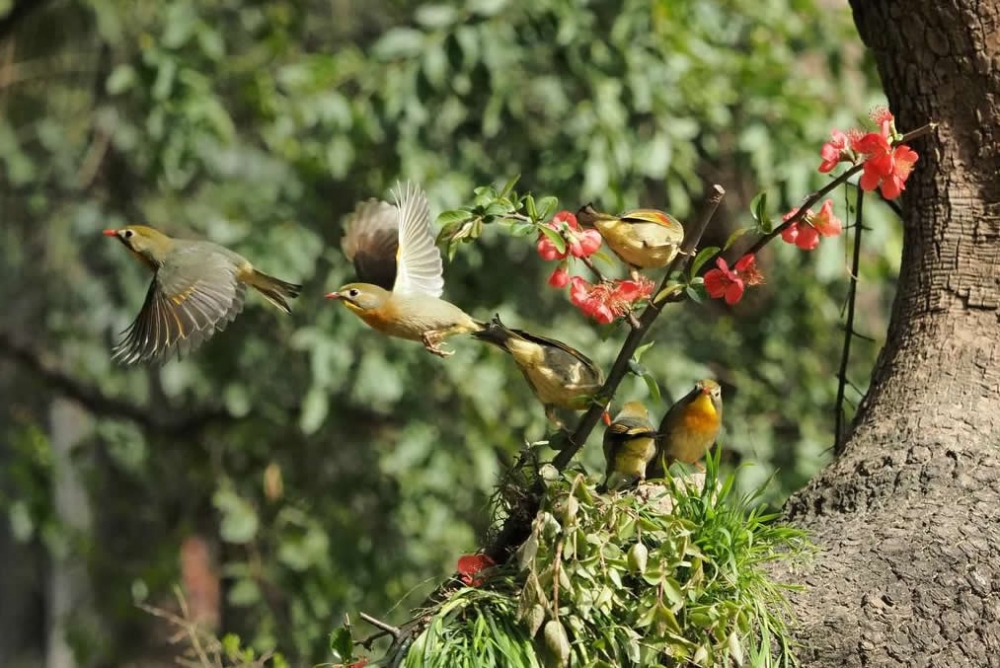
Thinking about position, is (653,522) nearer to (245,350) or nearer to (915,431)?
(915,431)

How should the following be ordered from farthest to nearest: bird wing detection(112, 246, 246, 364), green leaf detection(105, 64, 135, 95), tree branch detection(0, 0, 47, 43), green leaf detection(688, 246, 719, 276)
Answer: tree branch detection(0, 0, 47, 43), green leaf detection(105, 64, 135, 95), bird wing detection(112, 246, 246, 364), green leaf detection(688, 246, 719, 276)

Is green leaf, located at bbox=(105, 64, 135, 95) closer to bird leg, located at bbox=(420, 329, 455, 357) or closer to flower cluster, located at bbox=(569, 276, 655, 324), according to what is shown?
bird leg, located at bbox=(420, 329, 455, 357)

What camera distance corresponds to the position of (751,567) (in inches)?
89.7

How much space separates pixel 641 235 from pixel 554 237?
0.63 ft

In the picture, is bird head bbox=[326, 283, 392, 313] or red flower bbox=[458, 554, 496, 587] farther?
bird head bbox=[326, 283, 392, 313]

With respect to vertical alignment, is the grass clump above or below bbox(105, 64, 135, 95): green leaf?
below

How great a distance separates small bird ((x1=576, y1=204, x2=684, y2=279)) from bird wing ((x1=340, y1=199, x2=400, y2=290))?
56cm

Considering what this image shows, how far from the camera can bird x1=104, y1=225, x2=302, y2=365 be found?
2.55 m

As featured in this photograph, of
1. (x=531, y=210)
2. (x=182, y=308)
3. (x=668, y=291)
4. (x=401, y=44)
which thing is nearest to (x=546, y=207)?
(x=531, y=210)

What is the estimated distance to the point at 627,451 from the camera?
7.83ft

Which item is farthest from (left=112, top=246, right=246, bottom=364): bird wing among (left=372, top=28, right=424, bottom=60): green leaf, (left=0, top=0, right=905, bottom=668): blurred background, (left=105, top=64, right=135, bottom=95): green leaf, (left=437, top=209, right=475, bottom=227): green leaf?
(left=105, top=64, right=135, bottom=95): green leaf

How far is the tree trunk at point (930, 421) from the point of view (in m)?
2.22

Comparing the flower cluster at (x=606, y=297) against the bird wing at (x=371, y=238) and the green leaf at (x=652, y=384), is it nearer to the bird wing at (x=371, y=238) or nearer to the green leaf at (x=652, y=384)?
the green leaf at (x=652, y=384)

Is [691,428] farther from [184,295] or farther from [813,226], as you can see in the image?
[184,295]
